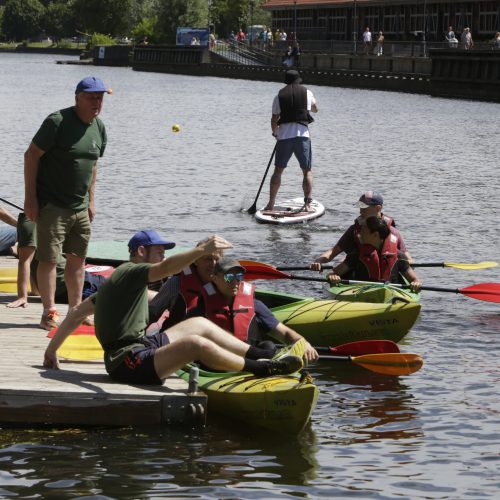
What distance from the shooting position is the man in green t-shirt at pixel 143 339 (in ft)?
28.0

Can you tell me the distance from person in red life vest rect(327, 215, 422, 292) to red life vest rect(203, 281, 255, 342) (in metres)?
3.00

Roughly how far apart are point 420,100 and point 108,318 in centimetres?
5180

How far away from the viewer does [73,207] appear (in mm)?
10062

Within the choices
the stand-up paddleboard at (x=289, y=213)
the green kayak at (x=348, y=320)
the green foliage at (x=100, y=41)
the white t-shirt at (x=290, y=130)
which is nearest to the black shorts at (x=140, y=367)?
the green kayak at (x=348, y=320)

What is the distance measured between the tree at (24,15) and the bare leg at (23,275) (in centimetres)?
18795

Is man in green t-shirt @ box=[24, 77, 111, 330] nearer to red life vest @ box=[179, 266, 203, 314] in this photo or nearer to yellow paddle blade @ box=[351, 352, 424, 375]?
red life vest @ box=[179, 266, 203, 314]

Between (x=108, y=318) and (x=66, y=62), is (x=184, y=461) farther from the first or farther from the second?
(x=66, y=62)

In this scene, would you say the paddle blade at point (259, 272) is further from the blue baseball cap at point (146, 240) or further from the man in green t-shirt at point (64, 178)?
the blue baseball cap at point (146, 240)

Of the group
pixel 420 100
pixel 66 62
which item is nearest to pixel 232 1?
pixel 66 62

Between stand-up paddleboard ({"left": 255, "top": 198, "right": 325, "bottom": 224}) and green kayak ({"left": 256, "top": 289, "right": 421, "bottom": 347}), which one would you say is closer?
green kayak ({"left": 256, "top": 289, "right": 421, "bottom": 347})

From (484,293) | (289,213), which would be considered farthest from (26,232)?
(289,213)

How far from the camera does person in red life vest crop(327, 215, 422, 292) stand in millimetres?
12594

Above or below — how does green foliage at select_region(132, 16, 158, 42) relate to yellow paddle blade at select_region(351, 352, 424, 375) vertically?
above

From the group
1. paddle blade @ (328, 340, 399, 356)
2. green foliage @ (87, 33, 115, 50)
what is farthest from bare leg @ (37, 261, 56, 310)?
green foliage @ (87, 33, 115, 50)
